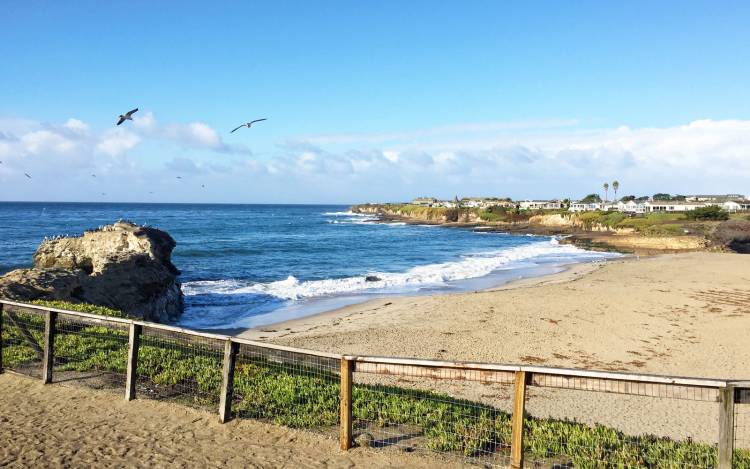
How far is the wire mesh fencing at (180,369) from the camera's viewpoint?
27.1 feet

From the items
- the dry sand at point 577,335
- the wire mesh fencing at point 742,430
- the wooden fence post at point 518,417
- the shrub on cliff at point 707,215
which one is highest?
the shrub on cliff at point 707,215

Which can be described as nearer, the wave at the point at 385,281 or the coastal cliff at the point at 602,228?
the wave at the point at 385,281

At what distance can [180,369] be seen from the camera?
9.53 meters

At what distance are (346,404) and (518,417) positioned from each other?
2.16 metres

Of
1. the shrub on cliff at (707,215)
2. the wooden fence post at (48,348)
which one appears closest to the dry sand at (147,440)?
the wooden fence post at (48,348)

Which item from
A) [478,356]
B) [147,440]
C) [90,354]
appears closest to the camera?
[147,440]

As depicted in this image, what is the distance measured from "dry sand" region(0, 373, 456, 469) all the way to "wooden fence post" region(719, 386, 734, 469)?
2869 mm

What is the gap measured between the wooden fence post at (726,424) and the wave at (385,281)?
940 inches

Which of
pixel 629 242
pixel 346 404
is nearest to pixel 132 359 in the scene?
pixel 346 404

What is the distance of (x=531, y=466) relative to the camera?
602cm

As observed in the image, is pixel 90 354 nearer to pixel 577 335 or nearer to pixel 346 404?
pixel 346 404

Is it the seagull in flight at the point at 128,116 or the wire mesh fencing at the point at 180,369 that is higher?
the seagull in flight at the point at 128,116

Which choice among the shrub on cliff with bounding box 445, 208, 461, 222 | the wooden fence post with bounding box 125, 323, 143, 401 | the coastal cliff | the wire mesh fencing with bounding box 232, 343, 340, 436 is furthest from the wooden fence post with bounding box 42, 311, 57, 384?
the shrub on cliff with bounding box 445, 208, 461, 222

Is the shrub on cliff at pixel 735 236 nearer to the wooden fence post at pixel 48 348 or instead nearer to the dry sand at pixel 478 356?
the dry sand at pixel 478 356
